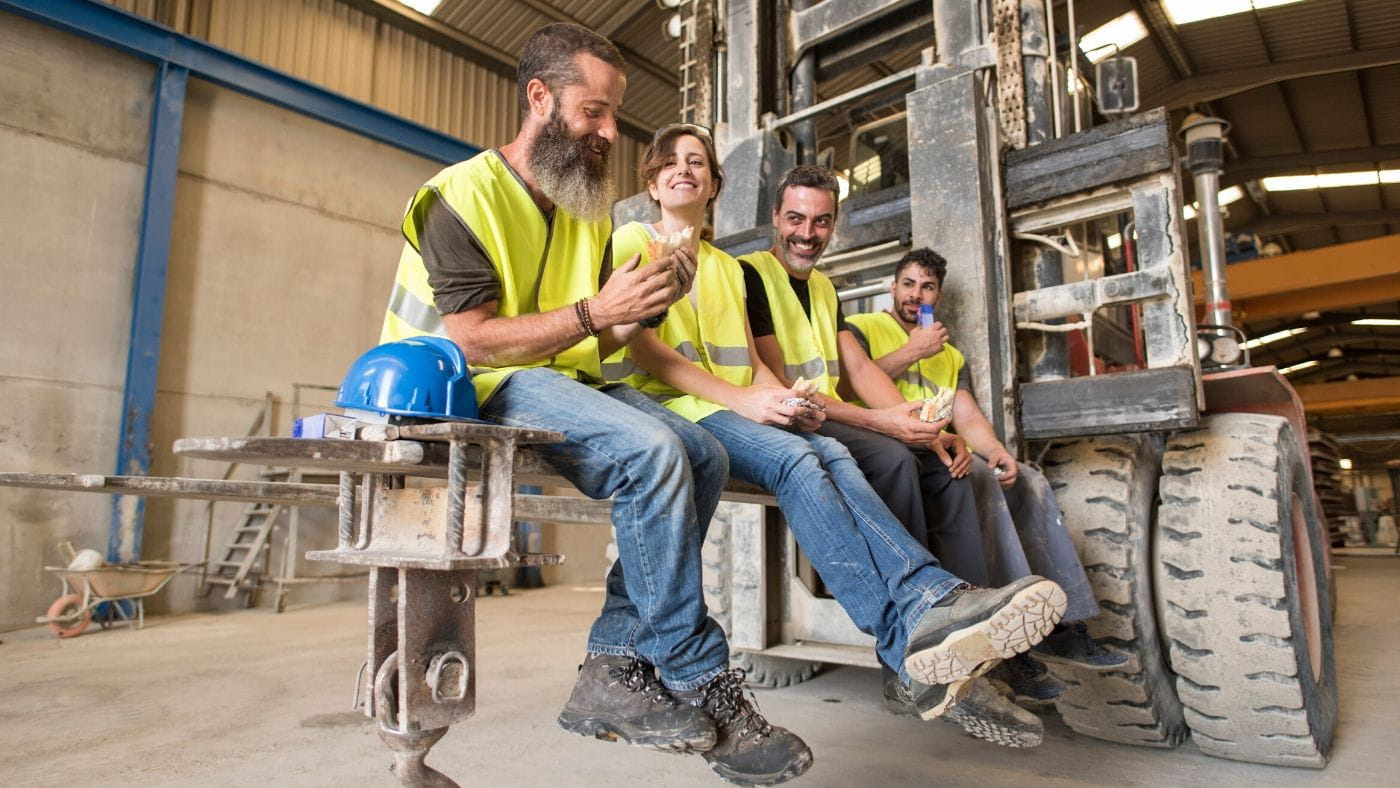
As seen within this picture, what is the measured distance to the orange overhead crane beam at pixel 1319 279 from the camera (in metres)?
10.9

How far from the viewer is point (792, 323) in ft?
10.3

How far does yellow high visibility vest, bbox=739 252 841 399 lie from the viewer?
3102 millimetres

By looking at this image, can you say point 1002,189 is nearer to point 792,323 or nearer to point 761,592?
point 792,323

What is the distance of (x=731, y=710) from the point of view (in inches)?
72.9

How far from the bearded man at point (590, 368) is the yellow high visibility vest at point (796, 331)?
3.08 ft

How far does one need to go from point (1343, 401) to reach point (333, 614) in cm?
1688

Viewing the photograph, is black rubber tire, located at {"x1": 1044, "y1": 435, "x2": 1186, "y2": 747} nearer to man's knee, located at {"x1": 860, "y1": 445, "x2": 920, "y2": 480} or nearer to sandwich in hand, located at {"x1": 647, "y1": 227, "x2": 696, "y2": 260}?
man's knee, located at {"x1": 860, "y1": 445, "x2": 920, "y2": 480}

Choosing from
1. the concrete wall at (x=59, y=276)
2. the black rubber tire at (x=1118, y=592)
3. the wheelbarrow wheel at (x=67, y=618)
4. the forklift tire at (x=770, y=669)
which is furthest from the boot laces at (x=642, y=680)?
the concrete wall at (x=59, y=276)

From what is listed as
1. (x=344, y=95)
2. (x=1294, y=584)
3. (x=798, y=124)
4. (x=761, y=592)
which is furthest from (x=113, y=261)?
(x=1294, y=584)

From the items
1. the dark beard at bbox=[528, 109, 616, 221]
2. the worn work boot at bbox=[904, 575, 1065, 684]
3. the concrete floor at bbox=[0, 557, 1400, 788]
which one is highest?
the dark beard at bbox=[528, 109, 616, 221]

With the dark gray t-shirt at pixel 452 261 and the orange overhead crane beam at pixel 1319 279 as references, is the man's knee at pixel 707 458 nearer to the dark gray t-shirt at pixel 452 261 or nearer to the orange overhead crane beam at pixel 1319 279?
the dark gray t-shirt at pixel 452 261

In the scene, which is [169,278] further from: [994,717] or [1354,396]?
[1354,396]

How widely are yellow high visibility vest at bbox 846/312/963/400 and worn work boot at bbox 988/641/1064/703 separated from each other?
107cm

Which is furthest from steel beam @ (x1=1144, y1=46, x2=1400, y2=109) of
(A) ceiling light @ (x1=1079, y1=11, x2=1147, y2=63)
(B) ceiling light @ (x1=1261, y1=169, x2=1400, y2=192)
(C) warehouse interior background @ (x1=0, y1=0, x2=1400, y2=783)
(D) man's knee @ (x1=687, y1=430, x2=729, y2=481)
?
(D) man's knee @ (x1=687, y1=430, x2=729, y2=481)
